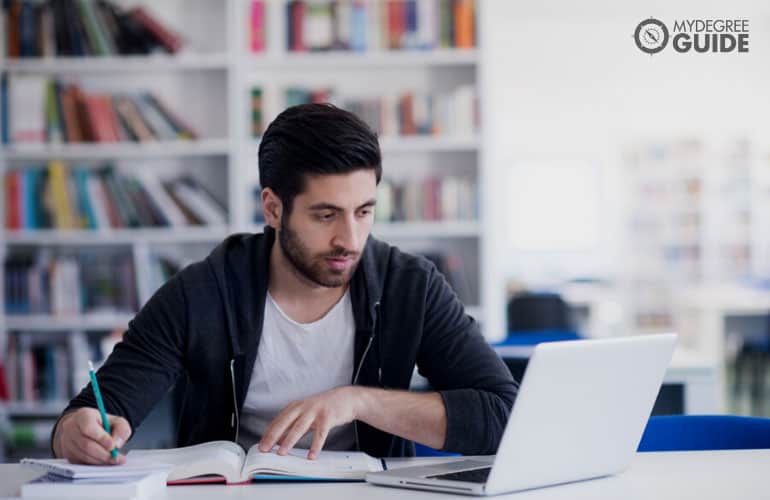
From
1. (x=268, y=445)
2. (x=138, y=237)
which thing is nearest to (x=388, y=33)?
(x=138, y=237)

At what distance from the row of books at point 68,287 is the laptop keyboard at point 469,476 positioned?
3156 millimetres

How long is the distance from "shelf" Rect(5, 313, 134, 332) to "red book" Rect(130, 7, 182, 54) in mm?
1162

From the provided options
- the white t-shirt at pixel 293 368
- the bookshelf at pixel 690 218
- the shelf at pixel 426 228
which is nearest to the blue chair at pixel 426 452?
the white t-shirt at pixel 293 368

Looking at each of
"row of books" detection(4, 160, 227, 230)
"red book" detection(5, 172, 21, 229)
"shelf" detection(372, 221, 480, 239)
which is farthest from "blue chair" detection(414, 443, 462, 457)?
"red book" detection(5, 172, 21, 229)

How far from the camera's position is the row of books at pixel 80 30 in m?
4.30

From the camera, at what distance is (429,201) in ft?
14.4

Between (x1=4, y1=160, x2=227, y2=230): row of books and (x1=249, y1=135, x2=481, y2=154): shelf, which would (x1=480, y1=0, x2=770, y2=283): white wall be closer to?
(x1=249, y1=135, x2=481, y2=154): shelf

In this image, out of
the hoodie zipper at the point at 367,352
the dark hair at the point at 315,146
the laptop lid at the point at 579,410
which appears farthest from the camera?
the hoodie zipper at the point at 367,352

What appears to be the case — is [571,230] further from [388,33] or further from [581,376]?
[581,376]

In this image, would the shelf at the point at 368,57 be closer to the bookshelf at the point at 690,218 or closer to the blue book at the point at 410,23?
the blue book at the point at 410,23

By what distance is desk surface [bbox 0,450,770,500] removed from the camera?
1.31 meters

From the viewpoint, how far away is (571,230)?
9.77 meters

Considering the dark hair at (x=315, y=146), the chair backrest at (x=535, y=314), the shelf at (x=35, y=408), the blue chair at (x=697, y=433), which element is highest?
the dark hair at (x=315, y=146)

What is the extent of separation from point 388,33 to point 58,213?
5.28 feet
